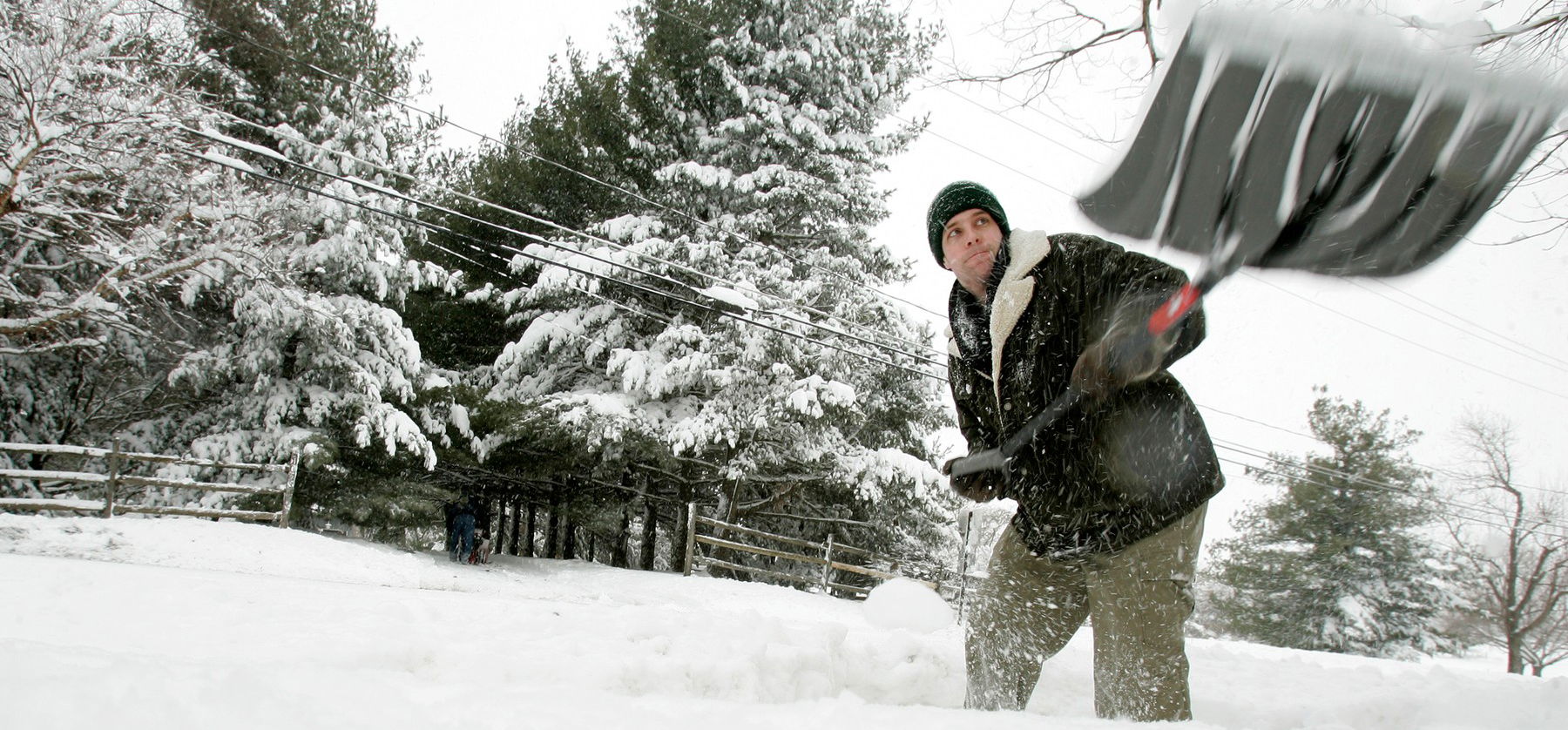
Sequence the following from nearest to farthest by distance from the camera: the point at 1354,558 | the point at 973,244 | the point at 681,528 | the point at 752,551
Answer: the point at 973,244 < the point at 752,551 < the point at 681,528 < the point at 1354,558

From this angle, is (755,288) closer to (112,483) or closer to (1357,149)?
(112,483)

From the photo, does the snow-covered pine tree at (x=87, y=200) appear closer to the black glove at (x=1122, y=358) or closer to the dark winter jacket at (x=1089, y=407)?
the dark winter jacket at (x=1089, y=407)

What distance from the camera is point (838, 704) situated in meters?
1.61

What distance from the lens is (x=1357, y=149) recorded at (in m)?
2.21

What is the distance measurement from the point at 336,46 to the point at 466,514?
8979 millimetres

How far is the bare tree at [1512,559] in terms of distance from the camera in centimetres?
1697

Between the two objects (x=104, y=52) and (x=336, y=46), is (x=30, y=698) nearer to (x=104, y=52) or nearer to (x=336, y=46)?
(x=104, y=52)

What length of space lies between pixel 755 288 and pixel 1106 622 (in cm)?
1092

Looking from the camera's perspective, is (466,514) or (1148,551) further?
(466,514)

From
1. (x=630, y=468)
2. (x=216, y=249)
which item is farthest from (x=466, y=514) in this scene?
(x=216, y=249)

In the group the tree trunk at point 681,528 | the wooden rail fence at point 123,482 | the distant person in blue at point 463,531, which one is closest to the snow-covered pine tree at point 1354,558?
the tree trunk at point 681,528

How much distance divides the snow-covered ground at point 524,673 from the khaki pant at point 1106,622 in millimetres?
357

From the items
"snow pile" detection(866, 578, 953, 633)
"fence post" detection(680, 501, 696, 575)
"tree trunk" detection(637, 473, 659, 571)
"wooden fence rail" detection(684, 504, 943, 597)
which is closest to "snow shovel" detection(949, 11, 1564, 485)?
"snow pile" detection(866, 578, 953, 633)

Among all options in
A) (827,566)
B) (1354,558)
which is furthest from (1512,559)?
(827,566)
